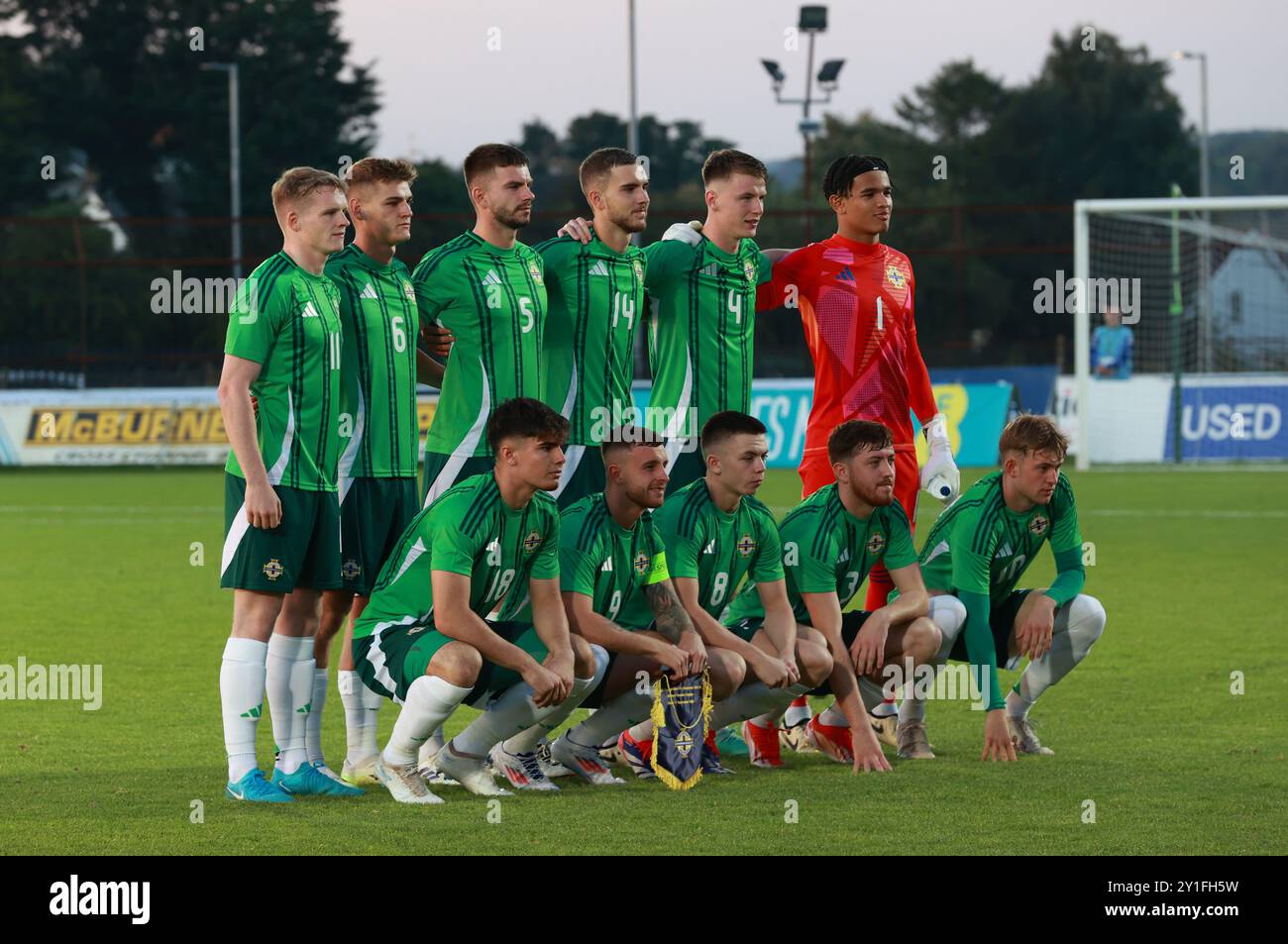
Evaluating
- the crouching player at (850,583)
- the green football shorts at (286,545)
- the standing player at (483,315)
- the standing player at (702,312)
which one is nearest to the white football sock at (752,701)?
the crouching player at (850,583)

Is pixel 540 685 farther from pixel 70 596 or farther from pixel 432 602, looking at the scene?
pixel 70 596

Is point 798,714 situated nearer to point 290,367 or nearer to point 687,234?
point 687,234

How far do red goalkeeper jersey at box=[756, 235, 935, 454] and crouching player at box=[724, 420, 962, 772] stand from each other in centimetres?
53

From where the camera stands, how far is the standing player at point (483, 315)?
249 inches

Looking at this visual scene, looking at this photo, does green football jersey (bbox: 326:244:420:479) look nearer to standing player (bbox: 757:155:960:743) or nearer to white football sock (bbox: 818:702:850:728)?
standing player (bbox: 757:155:960:743)

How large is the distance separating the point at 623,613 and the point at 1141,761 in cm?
187

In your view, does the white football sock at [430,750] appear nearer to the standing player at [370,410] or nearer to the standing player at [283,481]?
the standing player at [370,410]

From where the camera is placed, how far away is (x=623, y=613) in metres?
6.21

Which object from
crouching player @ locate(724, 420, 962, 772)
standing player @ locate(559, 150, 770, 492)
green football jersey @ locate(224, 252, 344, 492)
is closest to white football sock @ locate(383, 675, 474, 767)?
green football jersey @ locate(224, 252, 344, 492)

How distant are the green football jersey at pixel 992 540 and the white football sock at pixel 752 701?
79 centimetres

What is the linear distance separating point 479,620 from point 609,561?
0.64 meters

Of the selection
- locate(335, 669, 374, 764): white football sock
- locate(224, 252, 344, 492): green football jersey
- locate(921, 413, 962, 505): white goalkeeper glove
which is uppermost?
locate(224, 252, 344, 492): green football jersey

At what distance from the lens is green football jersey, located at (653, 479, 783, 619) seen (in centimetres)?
625
